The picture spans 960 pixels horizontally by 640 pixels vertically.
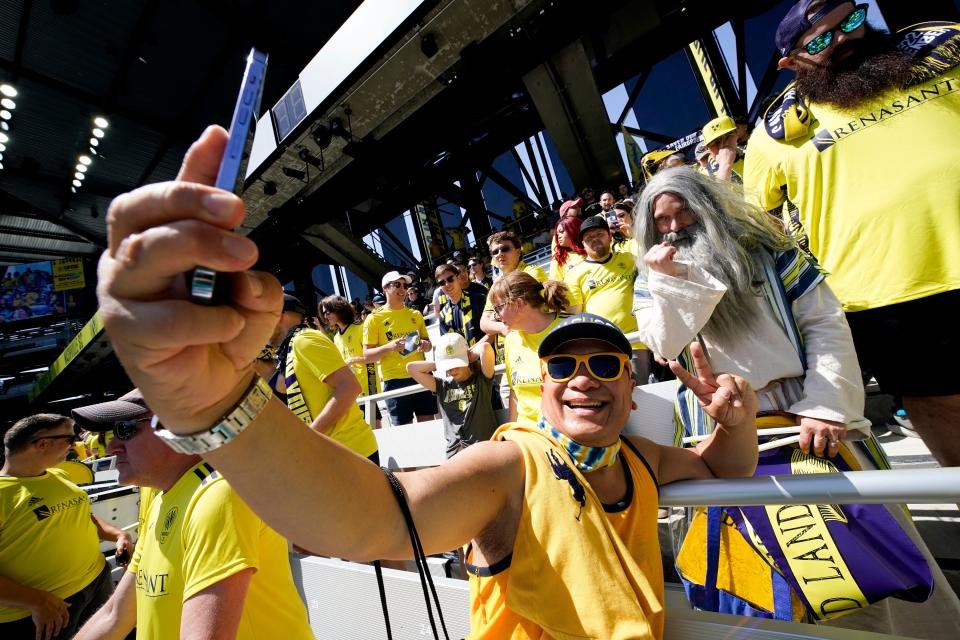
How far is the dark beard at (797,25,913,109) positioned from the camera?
166 centimetres

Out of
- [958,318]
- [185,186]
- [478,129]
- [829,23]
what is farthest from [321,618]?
[478,129]

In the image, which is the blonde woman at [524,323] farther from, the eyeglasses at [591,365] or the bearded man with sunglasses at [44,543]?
the bearded man with sunglasses at [44,543]

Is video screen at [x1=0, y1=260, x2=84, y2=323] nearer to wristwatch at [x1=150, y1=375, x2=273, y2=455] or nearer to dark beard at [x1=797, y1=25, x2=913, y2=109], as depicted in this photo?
wristwatch at [x1=150, y1=375, x2=273, y2=455]

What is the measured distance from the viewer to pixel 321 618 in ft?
7.62

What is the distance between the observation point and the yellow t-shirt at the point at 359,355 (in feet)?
18.6

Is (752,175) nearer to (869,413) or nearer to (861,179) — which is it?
(861,179)

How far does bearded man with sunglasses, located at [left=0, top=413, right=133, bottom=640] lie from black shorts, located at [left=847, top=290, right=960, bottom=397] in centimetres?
531

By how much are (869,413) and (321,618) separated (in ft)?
14.1

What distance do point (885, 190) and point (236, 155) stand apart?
2.17m

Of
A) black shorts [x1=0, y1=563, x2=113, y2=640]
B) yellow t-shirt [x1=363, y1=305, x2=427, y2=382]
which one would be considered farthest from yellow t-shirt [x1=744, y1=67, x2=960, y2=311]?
black shorts [x1=0, y1=563, x2=113, y2=640]

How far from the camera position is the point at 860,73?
5.58ft

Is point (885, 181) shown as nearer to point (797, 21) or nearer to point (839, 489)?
point (797, 21)

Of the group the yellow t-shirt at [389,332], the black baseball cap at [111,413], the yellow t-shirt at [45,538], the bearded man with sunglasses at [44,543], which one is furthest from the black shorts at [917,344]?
the yellow t-shirt at [45,538]

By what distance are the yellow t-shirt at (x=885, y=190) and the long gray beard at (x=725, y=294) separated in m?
0.50
